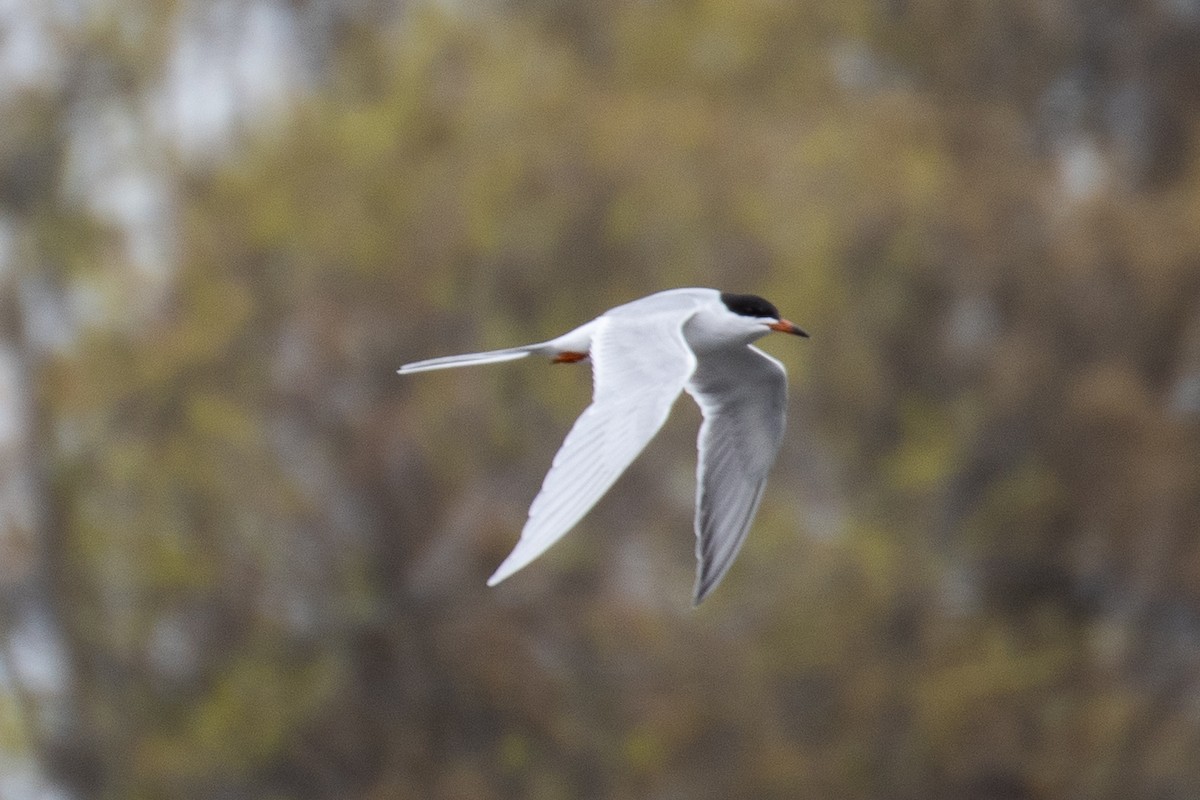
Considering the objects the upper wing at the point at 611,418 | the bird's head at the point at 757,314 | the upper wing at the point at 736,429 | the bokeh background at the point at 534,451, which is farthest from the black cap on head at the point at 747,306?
the bokeh background at the point at 534,451

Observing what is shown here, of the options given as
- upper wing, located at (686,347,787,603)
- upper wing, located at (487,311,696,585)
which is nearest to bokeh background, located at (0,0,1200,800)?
upper wing, located at (686,347,787,603)

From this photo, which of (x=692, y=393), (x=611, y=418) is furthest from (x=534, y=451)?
(x=611, y=418)

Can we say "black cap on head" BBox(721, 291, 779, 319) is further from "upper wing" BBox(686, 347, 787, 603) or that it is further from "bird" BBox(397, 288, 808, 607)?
"upper wing" BBox(686, 347, 787, 603)

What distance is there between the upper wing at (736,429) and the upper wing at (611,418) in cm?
57

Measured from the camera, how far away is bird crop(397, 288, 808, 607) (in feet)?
14.9

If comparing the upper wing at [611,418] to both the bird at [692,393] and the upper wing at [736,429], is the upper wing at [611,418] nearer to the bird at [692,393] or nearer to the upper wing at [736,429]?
the bird at [692,393]

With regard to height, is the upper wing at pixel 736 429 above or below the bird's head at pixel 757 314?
below

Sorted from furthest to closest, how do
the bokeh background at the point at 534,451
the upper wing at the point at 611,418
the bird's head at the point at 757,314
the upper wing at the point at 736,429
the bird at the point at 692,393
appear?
the bokeh background at the point at 534,451 → the upper wing at the point at 736,429 → the bird's head at the point at 757,314 → the bird at the point at 692,393 → the upper wing at the point at 611,418

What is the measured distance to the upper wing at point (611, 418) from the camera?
4207 millimetres

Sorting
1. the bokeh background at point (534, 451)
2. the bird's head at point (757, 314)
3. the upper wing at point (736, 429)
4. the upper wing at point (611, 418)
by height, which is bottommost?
the bokeh background at point (534, 451)

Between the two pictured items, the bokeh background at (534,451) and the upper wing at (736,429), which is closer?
the upper wing at (736,429)

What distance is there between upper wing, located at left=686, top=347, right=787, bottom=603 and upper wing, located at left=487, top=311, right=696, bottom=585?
22.4 inches

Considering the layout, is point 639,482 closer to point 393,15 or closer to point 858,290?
point 858,290

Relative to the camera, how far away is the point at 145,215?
45.5 feet
